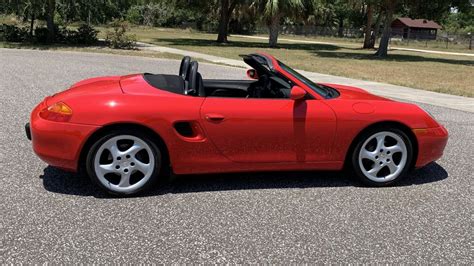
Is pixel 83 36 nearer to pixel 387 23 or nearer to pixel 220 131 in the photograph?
pixel 387 23

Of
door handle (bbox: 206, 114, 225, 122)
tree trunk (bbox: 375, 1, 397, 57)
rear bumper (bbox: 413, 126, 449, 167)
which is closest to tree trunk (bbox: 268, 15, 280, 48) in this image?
Answer: tree trunk (bbox: 375, 1, 397, 57)

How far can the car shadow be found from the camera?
14.5 ft

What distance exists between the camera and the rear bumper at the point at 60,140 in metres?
3.95

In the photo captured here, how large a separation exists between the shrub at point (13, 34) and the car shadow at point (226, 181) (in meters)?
26.6

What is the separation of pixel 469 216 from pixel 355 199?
986mm

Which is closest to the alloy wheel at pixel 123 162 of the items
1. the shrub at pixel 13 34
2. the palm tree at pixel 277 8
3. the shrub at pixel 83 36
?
the shrub at pixel 83 36

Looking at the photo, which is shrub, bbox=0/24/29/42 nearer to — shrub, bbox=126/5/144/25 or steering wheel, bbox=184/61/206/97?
steering wheel, bbox=184/61/206/97

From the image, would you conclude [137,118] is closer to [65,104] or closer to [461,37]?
[65,104]

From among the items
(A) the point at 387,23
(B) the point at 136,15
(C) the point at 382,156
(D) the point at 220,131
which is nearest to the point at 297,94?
(D) the point at 220,131

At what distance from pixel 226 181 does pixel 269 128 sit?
82 cm

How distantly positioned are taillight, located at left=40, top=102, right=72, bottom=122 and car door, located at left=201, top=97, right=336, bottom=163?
117cm

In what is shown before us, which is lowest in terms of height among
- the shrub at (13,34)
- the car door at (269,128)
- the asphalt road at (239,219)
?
the asphalt road at (239,219)

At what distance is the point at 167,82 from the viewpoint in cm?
456

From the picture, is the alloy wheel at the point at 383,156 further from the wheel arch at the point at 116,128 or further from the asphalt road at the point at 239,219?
→ the wheel arch at the point at 116,128
